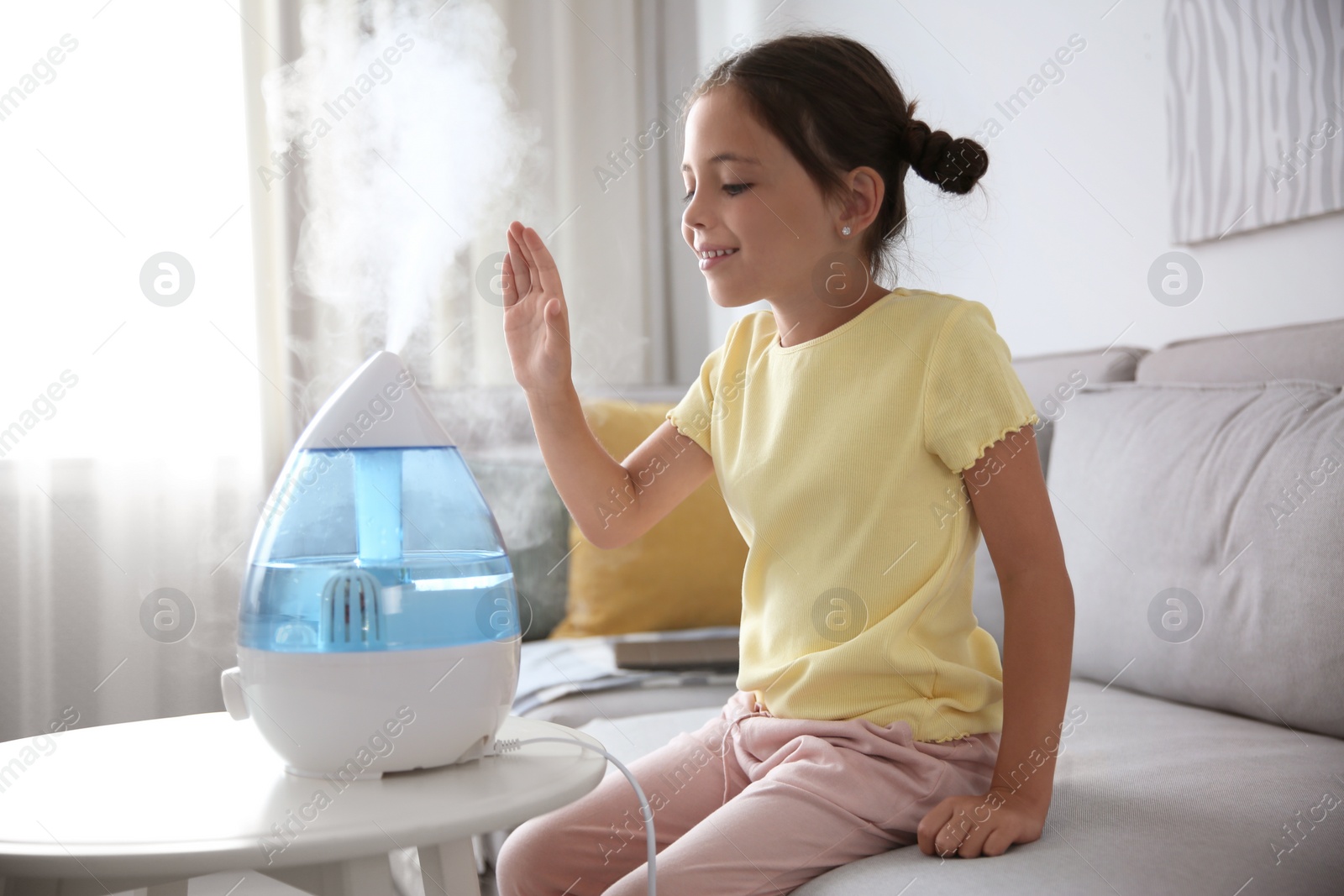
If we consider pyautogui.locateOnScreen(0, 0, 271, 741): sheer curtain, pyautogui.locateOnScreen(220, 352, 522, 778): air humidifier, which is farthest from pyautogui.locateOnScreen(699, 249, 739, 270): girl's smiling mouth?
pyautogui.locateOnScreen(0, 0, 271, 741): sheer curtain

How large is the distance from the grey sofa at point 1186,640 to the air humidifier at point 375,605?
34 cm

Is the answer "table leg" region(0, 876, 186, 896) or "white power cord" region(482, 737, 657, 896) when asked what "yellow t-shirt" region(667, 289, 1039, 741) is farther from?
"table leg" region(0, 876, 186, 896)

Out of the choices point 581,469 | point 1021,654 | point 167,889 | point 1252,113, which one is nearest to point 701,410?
point 581,469

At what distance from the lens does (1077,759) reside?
108 cm

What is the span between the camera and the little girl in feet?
2.82

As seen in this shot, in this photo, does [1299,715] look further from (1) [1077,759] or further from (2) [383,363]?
(2) [383,363]

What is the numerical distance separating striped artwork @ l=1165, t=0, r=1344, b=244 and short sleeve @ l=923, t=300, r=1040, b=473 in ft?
2.62

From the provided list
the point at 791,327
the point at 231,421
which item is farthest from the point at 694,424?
the point at 231,421

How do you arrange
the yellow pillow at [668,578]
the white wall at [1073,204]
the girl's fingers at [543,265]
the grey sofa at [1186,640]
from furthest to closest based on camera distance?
the yellow pillow at [668,578] < the white wall at [1073,204] < the girl's fingers at [543,265] < the grey sofa at [1186,640]

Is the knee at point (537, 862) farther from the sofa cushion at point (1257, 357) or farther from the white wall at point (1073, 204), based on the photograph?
the sofa cushion at point (1257, 357)

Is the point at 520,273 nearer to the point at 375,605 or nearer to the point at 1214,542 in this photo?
the point at 375,605

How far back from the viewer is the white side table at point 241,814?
606mm

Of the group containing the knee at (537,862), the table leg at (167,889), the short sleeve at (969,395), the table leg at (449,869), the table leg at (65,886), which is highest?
the short sleeve at (969,395)

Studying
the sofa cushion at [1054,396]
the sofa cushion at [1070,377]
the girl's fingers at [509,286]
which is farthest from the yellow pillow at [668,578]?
the girl's fingers at [509,286]
